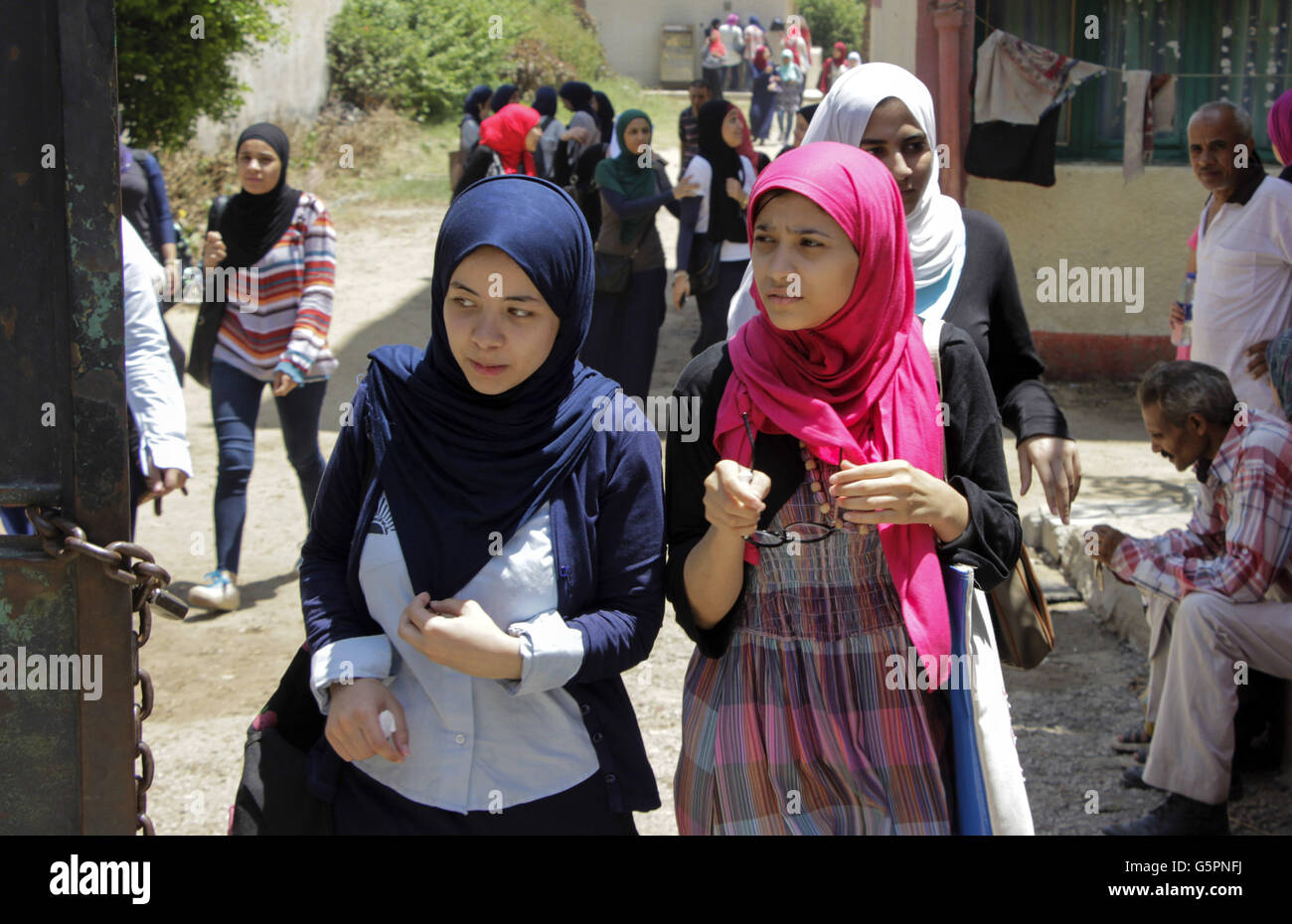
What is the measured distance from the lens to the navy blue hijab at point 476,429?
2104 millimetres

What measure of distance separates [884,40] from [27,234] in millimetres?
9645

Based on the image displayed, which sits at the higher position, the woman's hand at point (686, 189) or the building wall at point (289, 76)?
the building wall at point (289, 76)

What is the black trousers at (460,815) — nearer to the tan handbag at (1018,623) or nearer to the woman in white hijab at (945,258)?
the tan handbag at (1018,623)

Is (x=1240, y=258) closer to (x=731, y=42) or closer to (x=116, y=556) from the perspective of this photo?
(x=116, y=556)

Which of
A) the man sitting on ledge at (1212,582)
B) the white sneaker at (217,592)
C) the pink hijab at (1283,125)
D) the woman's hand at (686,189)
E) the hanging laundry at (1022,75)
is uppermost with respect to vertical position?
the hanging laundry at (1022,75)

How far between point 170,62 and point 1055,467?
1105 centimetres

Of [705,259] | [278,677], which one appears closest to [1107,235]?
[705,259]

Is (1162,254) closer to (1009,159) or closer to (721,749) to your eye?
A: (1009,159)

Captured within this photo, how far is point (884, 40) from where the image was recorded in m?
10.7

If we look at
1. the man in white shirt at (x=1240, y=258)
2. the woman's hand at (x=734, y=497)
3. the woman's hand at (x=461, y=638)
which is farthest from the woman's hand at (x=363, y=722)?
the man in white shirt at (x=1240, y=258)

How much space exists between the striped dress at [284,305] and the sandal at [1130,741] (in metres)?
3.30

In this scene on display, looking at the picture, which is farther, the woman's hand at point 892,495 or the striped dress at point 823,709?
the striped dress at point 823,709

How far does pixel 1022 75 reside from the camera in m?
8.18

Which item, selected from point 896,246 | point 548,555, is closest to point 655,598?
point 548,555
